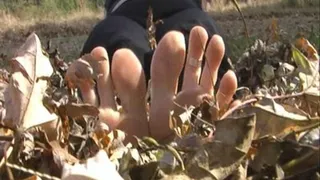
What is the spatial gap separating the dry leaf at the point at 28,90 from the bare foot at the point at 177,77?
0.32 feet

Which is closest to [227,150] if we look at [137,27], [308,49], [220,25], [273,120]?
[273,120]

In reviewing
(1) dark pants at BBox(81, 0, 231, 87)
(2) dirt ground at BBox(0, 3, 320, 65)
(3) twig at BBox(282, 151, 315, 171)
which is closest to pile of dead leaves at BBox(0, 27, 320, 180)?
(3) twig at BBox(282, 151, 315, 171)

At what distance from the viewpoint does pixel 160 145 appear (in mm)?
583

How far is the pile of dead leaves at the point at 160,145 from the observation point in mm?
539

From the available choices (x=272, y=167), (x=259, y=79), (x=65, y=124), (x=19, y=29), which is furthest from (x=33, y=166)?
(x=19, y=29)

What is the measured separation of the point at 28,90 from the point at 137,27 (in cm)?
53

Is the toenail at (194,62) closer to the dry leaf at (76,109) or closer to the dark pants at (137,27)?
the dry leaf at (76,109)

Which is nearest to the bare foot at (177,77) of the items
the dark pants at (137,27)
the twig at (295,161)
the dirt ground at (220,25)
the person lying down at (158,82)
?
the person lying down at (158,82)

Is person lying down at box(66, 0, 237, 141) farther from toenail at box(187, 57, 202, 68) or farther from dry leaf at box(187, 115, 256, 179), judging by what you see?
dry leaf at box(187, 115, 256, 179)

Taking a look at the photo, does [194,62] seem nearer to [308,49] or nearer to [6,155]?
[308,49]

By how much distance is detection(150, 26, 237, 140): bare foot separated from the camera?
0.67 m

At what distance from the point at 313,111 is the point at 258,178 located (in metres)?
0.09

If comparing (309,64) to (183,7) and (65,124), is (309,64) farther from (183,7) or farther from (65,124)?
(183,7)

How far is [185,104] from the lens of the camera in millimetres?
688
